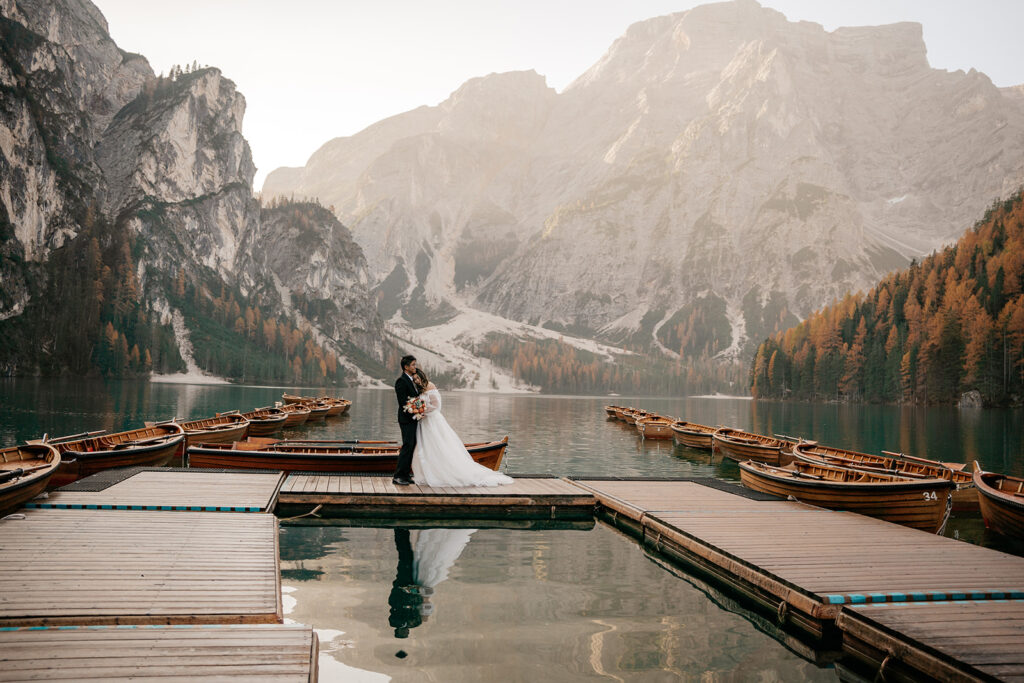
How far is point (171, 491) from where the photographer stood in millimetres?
21203

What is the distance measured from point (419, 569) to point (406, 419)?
20.7 ft

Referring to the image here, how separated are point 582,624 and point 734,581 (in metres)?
4.52

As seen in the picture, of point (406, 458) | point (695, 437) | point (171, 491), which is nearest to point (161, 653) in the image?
point (171, 491)

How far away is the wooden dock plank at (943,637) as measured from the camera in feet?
32.9

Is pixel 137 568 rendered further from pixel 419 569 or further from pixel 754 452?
pixel 754 452

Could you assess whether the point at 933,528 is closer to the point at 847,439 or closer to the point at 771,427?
the point at 847,439

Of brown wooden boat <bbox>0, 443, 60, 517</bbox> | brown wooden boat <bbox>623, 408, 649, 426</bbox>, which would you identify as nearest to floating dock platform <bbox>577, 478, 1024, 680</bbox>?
brown wooden boat <bbox>0, 443, 60, 517</bbox>

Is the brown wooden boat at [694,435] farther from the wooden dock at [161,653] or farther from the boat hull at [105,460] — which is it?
the wooden dock at [161,653]

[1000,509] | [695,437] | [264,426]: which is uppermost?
[1000,509]

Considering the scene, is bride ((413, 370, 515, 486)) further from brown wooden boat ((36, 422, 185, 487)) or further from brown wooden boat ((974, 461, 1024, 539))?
brown wooden boat ((974, 461, 1024, 539))

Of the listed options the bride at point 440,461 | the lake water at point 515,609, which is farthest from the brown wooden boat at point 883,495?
the bride at point 440,461

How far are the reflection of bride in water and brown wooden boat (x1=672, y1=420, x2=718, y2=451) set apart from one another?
137ft

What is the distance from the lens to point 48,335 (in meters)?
188

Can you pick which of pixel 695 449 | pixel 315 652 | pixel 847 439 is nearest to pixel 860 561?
pixel 315 652
